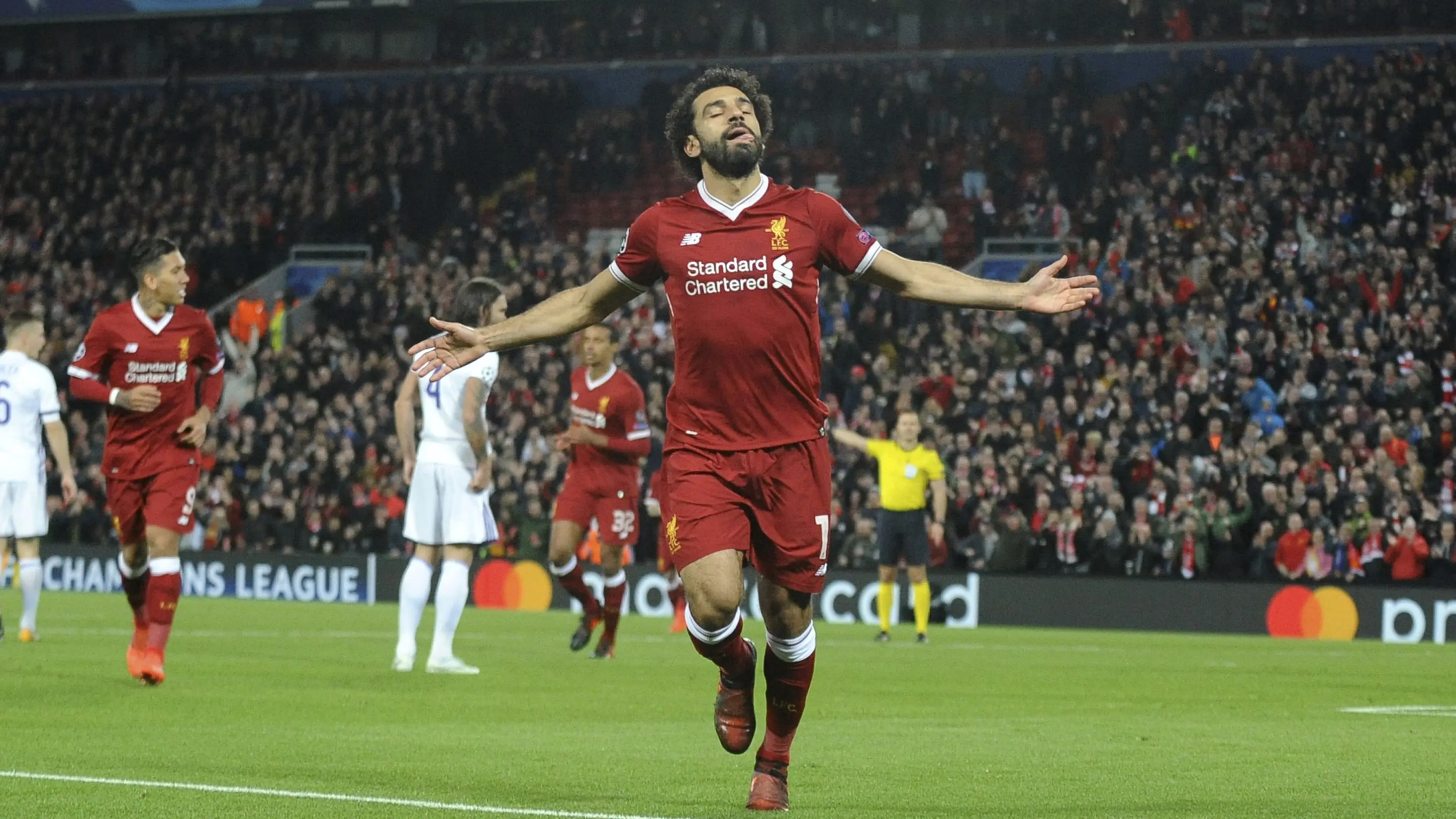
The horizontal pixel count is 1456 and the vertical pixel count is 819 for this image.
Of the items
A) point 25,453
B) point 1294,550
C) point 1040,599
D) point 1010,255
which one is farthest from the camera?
point 1010,255

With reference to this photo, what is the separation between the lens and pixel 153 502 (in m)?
11.1

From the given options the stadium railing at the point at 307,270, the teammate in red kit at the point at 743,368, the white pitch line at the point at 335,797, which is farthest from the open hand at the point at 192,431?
the stadium railing at the point at 307,270

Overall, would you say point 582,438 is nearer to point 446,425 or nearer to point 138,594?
point 446,425

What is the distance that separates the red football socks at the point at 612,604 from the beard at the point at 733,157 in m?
8.15

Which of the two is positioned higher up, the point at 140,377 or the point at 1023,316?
the point at 1023,316

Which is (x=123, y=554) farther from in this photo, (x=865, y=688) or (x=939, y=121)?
(x=939, y=121)

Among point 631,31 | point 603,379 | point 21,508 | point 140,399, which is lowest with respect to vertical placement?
point 21,508

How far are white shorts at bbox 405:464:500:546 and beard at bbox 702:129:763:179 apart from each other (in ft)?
19.8

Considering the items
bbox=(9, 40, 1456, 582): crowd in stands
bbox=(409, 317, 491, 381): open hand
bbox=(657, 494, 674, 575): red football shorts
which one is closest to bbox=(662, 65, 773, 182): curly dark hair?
bbox=(409, 317, 491, 381): open hand

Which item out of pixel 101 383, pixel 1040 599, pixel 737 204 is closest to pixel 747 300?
pixel 737 204

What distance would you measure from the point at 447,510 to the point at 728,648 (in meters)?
6.03

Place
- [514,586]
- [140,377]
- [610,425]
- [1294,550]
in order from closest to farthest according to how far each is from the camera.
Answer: [140,377] → [610,425] → [1294,550] → [514,586]

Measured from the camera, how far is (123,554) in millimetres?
11570

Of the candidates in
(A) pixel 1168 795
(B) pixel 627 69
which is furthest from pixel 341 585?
(A) pixel 1168 795
